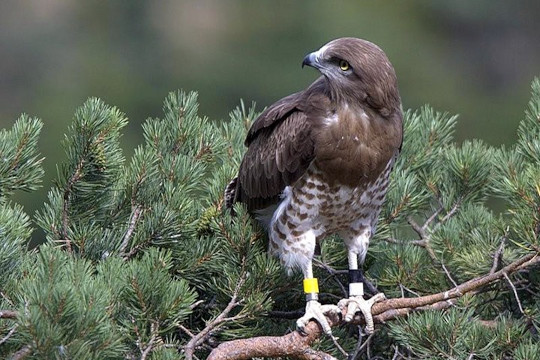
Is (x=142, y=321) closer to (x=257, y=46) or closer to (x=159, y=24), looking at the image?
(x=257, y=46)

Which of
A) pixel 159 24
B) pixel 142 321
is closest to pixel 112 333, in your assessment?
pixel 142 321

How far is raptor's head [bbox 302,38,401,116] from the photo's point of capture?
15.7ft

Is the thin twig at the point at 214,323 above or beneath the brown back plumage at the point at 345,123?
beneath

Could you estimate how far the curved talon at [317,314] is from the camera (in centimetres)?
454

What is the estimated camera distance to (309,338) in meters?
4.32

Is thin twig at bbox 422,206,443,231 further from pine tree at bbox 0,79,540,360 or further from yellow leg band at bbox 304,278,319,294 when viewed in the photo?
yellow leg band at bbox 304,278,319,294

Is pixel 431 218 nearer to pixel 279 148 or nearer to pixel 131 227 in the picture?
pixel 279 148

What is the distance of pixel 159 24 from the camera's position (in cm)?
1873

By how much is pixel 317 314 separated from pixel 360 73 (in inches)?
36.9

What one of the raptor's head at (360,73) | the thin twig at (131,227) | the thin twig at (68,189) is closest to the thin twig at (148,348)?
the thin twig at (131,227)

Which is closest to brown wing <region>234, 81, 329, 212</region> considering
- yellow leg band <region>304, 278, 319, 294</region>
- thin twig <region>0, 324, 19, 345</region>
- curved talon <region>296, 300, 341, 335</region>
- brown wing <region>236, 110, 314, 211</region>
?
brown wing <region>236, 110, 314, 211</region>

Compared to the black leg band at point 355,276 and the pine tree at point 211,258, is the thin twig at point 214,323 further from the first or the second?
the black leg band at point 355,276

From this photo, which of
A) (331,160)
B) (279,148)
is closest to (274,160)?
(279,148)

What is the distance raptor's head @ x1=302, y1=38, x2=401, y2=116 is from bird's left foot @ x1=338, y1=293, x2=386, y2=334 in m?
0.73
